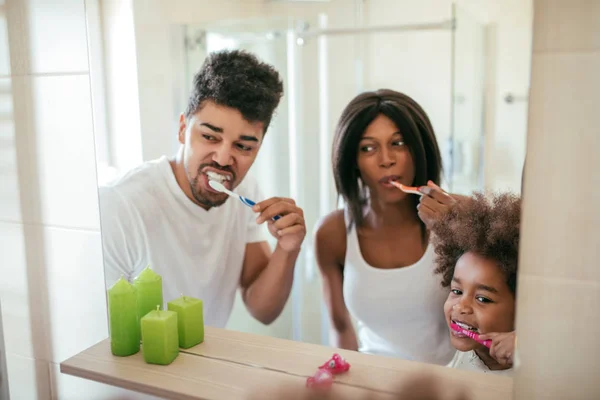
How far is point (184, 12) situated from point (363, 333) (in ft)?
2.26

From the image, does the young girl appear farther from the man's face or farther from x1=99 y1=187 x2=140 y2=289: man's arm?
x1=99 y1=187 x2=140 y2=289: man's arm

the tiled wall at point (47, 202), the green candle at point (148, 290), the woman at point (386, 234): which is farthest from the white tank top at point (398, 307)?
the tiled wall at point (47, 202)

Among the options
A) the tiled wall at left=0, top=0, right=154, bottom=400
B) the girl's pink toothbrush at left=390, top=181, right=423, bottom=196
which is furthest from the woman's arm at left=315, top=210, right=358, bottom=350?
the tiled wall at left=0, top=0, right=154, bottom=400

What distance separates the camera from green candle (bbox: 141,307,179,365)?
103 centimetres

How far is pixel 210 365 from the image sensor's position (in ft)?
3.39

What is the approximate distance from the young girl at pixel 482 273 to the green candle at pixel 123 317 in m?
0.60

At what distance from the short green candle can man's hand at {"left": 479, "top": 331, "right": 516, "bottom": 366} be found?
0.53 m

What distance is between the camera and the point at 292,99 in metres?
1.00

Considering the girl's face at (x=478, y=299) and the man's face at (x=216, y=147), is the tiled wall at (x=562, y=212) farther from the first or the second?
the man's face at (x=216, y=147)

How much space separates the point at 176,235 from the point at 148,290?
12 cm

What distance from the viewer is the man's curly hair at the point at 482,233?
33.0 inches

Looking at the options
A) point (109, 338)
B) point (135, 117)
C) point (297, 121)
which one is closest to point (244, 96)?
point (297, 121)

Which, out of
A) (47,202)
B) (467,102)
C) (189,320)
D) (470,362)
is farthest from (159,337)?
(467,102)

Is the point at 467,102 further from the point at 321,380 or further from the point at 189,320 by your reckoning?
the point at 189,320
